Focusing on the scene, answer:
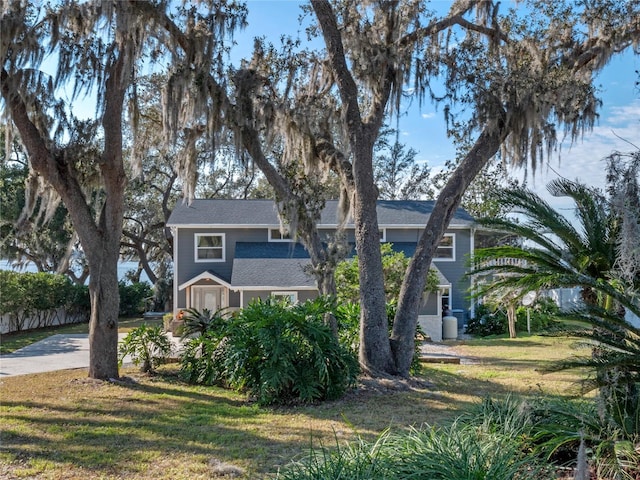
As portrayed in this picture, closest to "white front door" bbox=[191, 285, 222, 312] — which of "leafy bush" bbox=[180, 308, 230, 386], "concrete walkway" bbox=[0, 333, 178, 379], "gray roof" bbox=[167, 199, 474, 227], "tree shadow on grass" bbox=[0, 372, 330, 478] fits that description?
"gray roof" bbox=[167, 199, 474, 227]

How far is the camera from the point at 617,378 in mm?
4613

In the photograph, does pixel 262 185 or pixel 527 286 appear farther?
pixel 262 185

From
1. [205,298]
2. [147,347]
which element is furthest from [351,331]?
[205,298]

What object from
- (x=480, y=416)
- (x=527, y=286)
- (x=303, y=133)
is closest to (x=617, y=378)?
(x=480, y=416)

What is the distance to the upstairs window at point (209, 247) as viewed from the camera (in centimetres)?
2167

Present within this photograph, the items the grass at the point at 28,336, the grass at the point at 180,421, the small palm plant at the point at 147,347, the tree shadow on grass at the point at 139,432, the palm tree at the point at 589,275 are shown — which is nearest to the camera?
the palm tree at the point at 589,275

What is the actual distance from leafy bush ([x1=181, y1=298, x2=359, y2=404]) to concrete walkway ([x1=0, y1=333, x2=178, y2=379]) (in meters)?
5.05

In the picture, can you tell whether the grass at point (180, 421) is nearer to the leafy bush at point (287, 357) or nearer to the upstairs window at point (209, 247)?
the leafy bush at point (287, 357)

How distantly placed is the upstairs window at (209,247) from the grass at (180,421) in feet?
34.9

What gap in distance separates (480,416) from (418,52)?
7.28 metres

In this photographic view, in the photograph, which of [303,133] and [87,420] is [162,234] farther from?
[87,420]

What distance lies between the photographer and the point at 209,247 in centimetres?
2180

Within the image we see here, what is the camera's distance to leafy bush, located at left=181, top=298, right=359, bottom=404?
26.2 ft

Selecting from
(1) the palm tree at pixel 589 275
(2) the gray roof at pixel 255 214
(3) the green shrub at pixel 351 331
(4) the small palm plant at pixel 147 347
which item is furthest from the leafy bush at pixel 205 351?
(2) the gray roof at pixel 255 214
